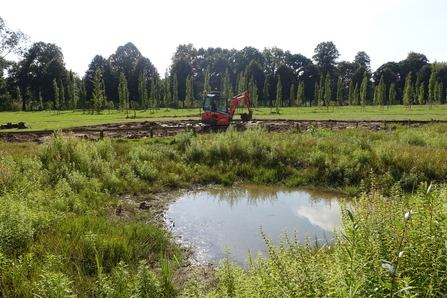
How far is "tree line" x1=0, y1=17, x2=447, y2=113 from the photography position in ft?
176

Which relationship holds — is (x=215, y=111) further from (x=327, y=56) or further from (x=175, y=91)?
(x=327, y=56)

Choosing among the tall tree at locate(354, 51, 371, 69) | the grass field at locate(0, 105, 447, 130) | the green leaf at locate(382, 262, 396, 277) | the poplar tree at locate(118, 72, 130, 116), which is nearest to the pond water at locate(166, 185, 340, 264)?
the green leaf at locate(382, 262, 396, 277)

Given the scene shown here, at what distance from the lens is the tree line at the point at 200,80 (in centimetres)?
5375

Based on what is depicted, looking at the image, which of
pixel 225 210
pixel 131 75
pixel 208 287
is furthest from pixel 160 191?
pixel 131 75

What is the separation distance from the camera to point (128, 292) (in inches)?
145

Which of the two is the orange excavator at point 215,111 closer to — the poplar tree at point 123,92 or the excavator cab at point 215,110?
the excavator cab at point 215,110

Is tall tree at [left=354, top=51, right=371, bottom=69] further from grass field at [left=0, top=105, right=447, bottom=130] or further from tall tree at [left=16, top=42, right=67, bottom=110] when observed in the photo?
tall tree at [left=16, top=42, right=67, bottom=110]

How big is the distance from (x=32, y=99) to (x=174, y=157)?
218 ft

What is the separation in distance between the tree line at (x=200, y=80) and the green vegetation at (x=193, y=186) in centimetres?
3656

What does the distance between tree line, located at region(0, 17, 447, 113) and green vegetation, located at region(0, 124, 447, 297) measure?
36557 mm

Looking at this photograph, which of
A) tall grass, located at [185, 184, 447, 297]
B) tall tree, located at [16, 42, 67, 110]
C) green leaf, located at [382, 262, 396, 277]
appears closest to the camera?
green leaf, located at [382, 262, 396, 277]

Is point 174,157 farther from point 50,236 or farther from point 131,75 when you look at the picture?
point 131,75

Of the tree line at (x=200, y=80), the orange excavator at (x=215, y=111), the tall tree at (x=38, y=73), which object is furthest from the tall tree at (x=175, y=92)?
the orange excavator at (x=215, y=111)

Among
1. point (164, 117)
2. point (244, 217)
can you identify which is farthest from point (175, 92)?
point (244, 217)
